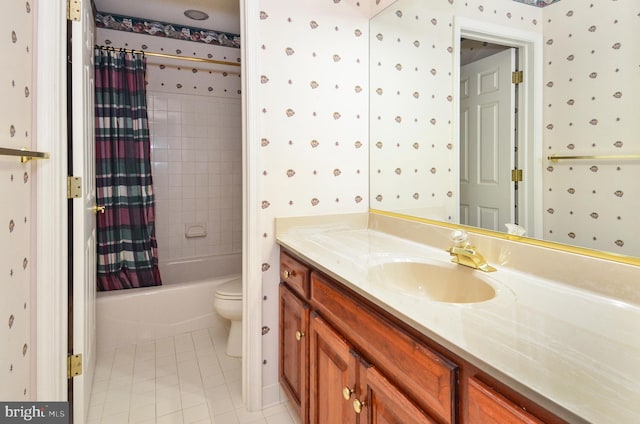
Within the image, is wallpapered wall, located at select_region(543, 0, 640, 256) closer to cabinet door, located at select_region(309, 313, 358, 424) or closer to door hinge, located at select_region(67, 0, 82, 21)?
cabinet door, located at select_region(309, 313, 358, 424)

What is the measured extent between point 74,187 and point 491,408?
66.1 inches

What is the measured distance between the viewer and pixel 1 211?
0.99 metres

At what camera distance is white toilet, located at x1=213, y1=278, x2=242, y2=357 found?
219cm

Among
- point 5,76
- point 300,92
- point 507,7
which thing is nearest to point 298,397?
point 300,92

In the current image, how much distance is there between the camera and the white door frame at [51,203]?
1306mm

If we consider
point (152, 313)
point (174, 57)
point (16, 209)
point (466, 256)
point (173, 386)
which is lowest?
point (173, 386)

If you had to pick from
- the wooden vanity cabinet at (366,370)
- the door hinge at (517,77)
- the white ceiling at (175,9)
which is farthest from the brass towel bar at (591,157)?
the white ceiling at (175,9)

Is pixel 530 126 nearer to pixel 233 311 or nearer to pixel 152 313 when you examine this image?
pixel 233 311

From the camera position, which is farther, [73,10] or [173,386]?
[173,386]

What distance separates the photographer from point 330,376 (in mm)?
1191

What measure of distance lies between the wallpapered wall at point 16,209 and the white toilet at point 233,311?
1.03 meters

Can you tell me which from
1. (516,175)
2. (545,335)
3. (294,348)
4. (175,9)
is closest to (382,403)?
(545,335)

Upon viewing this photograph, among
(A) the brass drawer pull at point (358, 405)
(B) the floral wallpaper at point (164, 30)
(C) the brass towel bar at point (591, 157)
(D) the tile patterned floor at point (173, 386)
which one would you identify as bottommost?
(D) the tile patterned floor at point (173, 386)

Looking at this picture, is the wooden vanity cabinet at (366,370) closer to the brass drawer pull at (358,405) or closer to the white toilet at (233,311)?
the brass drawer pull at (358,405)
